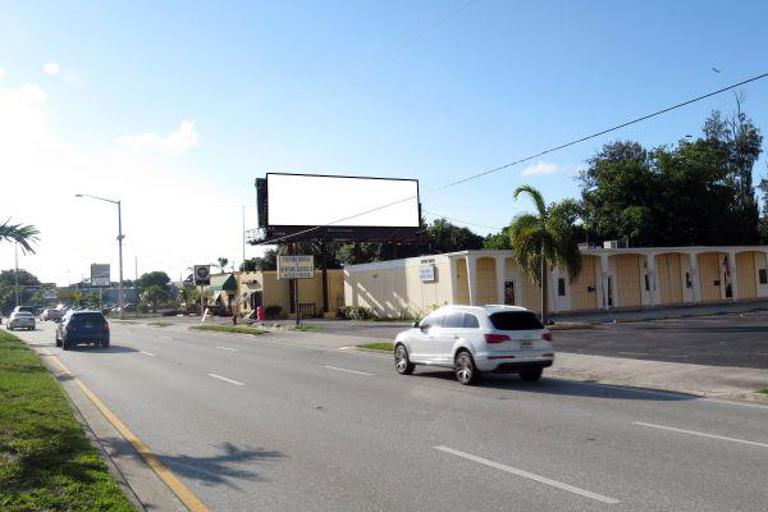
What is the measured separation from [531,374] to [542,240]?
568 inches

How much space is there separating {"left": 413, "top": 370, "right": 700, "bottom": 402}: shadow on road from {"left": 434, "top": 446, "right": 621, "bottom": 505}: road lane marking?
5500 mm

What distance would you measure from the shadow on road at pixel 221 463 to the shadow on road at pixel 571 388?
6741 mm

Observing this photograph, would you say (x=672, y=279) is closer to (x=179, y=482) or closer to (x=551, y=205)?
(x=551, y=205)

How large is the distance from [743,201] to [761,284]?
2079cm

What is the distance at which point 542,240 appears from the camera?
29.0m

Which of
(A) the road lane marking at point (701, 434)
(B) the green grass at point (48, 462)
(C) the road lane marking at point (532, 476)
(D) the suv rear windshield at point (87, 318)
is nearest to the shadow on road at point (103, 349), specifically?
(D) the suv rear windshield at point (87, 318)

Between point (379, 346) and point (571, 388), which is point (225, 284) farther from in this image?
point (571, 388)

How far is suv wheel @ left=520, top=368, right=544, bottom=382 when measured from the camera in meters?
15.2

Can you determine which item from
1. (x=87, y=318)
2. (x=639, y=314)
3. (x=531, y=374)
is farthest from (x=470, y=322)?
(x=639, y=314)

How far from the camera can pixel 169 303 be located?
350ft

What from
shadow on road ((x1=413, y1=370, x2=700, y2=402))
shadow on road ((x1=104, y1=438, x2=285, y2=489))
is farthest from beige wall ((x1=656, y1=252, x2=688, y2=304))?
shadow on road ((x1=104, y1=438, x2=285, y2=489))

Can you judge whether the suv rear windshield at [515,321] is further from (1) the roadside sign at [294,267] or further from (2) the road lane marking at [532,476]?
(1) the roadside sign at [294,267]

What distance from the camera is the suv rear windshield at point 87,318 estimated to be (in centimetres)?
Result: 2775

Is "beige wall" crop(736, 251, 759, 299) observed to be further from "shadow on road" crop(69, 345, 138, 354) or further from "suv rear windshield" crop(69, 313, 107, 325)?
"suv rear windshield" crop(69, 313, 107, 325)
